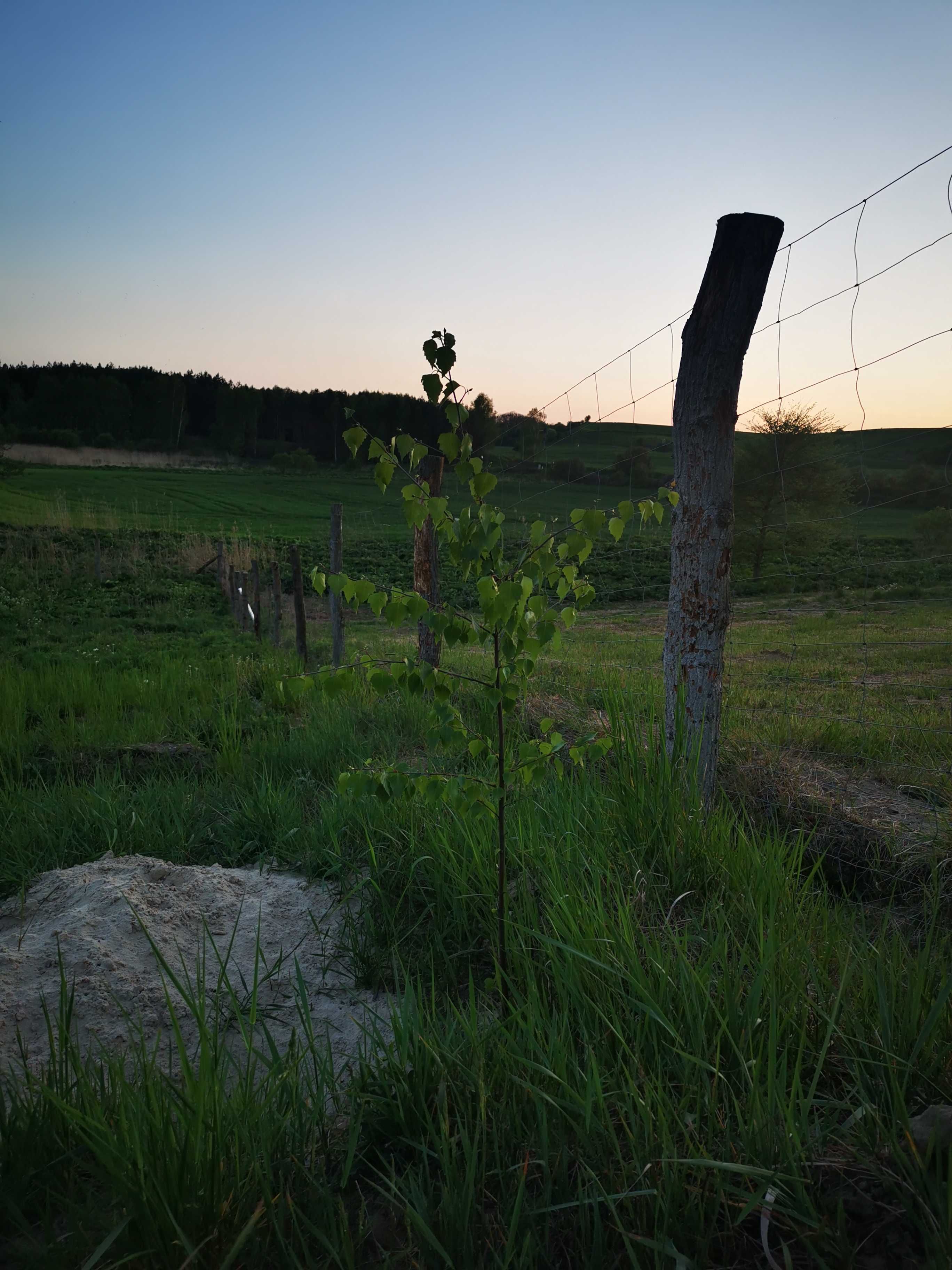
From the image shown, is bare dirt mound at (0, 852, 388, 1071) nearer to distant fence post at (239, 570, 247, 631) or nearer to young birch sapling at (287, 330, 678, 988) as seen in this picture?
young birch sapling at (287, 330, 678, 988)

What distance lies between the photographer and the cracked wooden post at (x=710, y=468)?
3.11m

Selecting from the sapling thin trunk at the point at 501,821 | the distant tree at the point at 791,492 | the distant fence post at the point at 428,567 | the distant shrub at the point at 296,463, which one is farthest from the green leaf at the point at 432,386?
the distant shrub at the point at 296,463

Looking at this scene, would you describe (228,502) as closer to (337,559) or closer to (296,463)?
(296,463)

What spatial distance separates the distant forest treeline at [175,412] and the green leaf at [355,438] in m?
56.9

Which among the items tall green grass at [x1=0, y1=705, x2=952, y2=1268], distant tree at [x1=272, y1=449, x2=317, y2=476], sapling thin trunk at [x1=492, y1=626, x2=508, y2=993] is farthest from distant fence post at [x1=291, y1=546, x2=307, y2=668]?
distant tree at [x1=272, y1=449, x2=317, y2=476]

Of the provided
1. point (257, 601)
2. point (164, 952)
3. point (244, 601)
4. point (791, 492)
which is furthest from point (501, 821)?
point (791, 492)

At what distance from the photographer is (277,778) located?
4402 millimetres

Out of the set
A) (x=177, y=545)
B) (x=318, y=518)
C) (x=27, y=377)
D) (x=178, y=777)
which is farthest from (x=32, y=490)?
(x=178, y=777)

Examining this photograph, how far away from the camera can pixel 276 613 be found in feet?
43.1

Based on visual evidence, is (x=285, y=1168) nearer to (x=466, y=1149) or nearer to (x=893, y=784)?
(x=466, y=1149)

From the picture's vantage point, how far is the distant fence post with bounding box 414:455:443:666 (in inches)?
215

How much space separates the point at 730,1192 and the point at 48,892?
2851mm

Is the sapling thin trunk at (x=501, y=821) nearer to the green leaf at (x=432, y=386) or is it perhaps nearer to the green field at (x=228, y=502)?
the green leaf at (x=432, y=386)

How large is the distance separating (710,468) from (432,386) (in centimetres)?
172
